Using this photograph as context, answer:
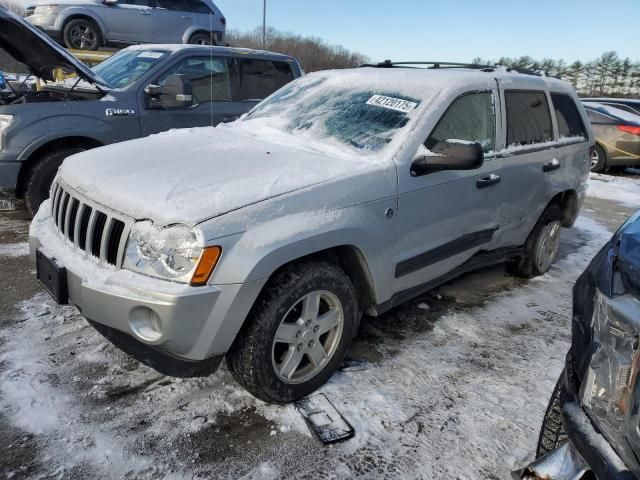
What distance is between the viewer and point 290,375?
8.23 feet

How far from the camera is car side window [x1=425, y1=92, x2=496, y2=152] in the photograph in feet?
10.1

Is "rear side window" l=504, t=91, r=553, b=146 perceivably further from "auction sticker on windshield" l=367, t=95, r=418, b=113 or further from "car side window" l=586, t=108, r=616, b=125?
"car side window" l=586, t=108, r=616, b=125

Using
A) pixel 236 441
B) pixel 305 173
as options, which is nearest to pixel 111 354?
pixel 236 441

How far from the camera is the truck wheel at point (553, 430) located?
1.81 meters

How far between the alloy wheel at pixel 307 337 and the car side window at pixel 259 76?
13.3ft

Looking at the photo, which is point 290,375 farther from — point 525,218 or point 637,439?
point 525,218

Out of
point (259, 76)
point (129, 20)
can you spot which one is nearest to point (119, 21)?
point (129, 20)

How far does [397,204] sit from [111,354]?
5.96 feet

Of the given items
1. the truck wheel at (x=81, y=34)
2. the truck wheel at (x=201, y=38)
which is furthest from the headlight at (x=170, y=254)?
the truck wheel at (x=201, y=38)

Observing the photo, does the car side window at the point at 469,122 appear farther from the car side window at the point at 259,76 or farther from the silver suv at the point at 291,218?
the car side window at the point at 259,76

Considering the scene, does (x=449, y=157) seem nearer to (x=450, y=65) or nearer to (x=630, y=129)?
(x=450, y=65)

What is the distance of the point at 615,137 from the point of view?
35.2ft

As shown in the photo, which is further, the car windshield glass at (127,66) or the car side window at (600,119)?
the car side window at (600,119)

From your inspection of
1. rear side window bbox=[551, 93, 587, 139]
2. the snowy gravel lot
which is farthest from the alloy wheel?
rear side window bbox=[551, 93, 587, 139]
